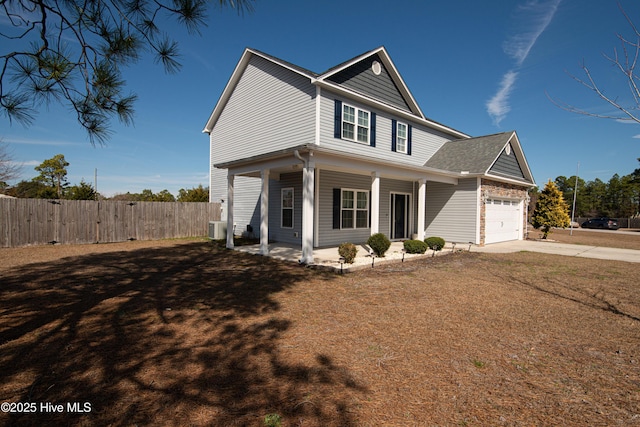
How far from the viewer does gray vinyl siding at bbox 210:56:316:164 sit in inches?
455

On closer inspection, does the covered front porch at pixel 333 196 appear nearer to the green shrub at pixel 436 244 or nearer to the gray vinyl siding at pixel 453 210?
the gray vinyl siding at pixel 453 210

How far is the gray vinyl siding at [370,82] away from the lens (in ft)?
39.1

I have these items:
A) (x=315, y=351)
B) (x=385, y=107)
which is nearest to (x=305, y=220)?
(x=315, y=351)

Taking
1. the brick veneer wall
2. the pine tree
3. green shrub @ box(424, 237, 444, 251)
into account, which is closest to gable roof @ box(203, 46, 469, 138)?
the brick veneer wall

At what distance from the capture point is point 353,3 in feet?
38.9

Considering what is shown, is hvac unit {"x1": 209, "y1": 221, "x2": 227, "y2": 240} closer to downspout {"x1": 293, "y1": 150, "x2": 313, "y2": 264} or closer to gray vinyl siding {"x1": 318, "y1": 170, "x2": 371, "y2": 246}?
gray vinyl siding {"x1": 318, "y1": 170, "x2": 371, "y2": 246}

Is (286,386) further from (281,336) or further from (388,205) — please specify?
(388,205)

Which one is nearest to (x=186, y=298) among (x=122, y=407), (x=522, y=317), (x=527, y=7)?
(x=122, y=407)

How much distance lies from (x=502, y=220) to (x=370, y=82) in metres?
9.89

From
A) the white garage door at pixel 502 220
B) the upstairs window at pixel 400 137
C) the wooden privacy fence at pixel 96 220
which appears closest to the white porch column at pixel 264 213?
the upstairs window at pixel 400 137

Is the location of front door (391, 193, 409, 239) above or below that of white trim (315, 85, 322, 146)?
below

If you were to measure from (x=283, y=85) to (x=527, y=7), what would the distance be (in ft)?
28.5

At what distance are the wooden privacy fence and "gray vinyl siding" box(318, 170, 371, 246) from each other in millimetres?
7936

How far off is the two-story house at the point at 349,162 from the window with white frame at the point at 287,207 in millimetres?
43
